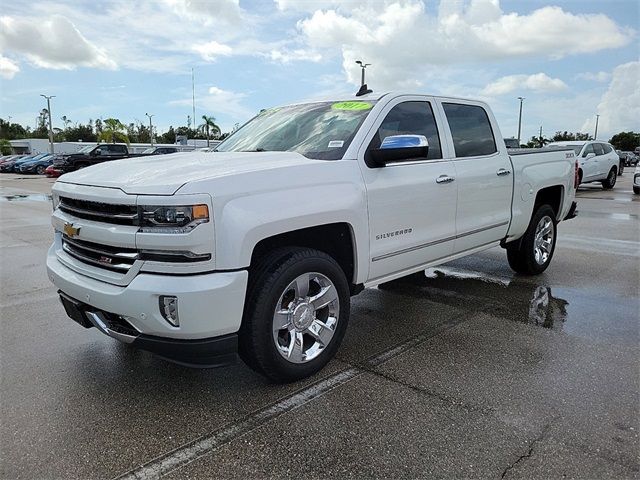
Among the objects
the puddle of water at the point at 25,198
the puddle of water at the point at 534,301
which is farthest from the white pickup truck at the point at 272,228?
the puddle of water at the point at 25,198

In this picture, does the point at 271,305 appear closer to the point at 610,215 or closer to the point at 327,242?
the point at 327,242

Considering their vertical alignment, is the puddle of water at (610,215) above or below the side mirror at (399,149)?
below

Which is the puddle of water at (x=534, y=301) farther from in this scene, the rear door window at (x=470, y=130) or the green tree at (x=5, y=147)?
the green tree at (x=5, y=147)

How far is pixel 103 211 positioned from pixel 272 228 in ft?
3.39

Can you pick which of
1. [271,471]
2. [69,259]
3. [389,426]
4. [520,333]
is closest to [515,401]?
[389,426]

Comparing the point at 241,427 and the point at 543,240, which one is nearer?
the point at 241,427

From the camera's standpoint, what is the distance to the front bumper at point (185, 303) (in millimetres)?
2789

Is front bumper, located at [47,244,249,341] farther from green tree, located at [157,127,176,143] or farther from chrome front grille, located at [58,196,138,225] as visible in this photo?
green tree, located at [157,127,176,143]

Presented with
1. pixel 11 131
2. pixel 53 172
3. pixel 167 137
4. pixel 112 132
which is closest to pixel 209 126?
pixel 112 132

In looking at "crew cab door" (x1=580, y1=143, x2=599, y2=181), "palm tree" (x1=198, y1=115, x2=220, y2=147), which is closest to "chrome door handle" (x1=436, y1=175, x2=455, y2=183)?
"crew cab door" (x1=580, y1=143, x2=599, y2=181)

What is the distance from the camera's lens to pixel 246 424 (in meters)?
2.94

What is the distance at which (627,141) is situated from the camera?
3519 inches

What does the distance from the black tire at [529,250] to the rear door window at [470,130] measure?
1213mm

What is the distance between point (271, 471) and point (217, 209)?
4.59 ft
